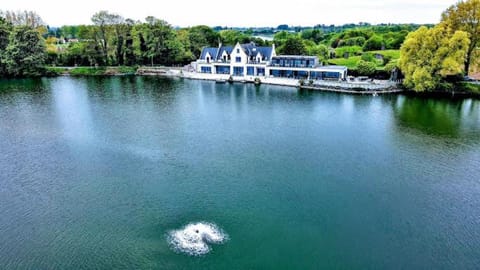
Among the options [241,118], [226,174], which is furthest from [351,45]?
[226,174]

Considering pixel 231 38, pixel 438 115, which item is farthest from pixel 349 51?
pixel 438 115

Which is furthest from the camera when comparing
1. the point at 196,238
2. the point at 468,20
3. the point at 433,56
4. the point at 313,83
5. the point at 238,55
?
the point at 238,55

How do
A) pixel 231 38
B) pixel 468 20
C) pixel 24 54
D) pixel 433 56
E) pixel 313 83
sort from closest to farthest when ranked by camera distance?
pixel 433 56 → pixel 468 20 → pixel 313 83 → pixel 24 54 → pixel 231 38

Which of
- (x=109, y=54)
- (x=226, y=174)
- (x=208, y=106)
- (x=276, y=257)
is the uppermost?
(x=109, y=54)

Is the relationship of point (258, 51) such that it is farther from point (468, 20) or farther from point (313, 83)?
point (468, 20)

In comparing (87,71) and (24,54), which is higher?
(24,54)

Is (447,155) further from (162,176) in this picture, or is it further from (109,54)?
(109,54)

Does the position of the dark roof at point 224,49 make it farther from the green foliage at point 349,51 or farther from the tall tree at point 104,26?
the green foliage at point 349,51

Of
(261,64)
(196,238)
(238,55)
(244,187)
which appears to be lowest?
(196,238)
